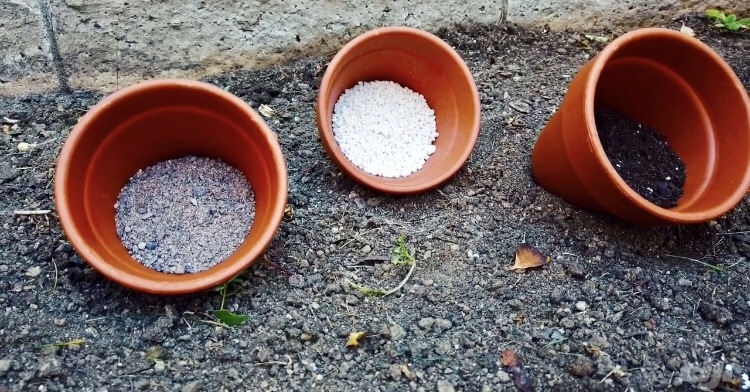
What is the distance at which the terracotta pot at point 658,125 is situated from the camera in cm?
160

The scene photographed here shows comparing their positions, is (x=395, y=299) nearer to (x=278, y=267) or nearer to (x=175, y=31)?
(x=278, y=267)

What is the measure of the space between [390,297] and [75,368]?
662mm

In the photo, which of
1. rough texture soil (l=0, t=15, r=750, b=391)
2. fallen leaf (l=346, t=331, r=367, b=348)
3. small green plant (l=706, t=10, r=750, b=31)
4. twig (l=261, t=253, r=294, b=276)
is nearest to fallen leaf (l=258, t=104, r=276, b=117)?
rough texture soil (l=0, t=15, r=750, b=391)

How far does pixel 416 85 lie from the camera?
6.44 feet

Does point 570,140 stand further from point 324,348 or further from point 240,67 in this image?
point 240,67

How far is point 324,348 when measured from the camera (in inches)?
58.6

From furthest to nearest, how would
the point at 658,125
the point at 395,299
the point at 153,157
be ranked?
the point at 658,125 < the point at 153,157 < the point at 395,299

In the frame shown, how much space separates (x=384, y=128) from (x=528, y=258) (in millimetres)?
513

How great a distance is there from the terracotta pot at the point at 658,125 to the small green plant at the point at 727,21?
586 mm

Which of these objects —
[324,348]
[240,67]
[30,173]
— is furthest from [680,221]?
[30,173]

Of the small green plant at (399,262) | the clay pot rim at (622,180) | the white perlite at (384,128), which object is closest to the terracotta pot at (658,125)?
the clay pot rim at (622,180)

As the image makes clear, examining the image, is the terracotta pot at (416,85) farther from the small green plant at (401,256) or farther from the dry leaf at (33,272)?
the dry leaf at (33,272)

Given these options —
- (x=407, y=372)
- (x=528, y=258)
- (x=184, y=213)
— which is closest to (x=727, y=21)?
(x=528, y=258)

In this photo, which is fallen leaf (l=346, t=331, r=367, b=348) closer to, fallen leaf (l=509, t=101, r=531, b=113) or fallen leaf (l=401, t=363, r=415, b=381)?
fallen leaf (l=401, t=363, r=415, b=381)
